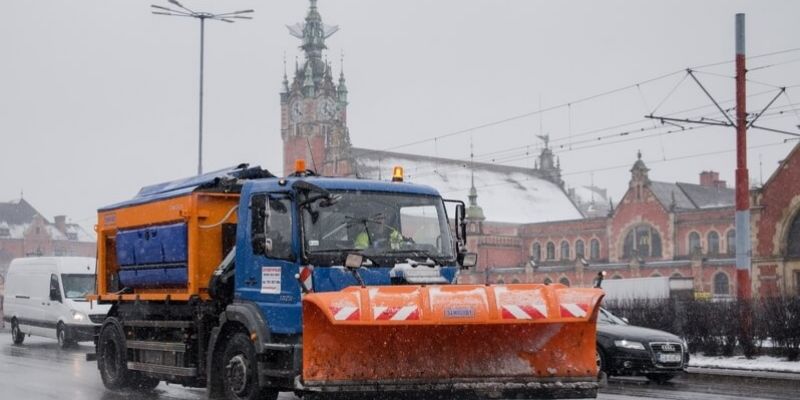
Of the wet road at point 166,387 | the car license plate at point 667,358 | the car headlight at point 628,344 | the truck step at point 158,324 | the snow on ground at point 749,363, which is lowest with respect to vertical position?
the snow on ground at point 749,363

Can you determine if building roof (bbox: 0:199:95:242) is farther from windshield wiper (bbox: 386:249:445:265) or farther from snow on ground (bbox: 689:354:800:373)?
windshield wiper (bbox: 386:249:445:265)

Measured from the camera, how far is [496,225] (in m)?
101

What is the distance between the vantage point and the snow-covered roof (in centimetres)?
10462

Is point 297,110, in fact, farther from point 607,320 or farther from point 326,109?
point 607,320

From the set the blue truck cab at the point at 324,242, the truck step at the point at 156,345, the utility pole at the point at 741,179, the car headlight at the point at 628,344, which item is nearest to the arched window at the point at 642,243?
the utility pole at the point at 741,179

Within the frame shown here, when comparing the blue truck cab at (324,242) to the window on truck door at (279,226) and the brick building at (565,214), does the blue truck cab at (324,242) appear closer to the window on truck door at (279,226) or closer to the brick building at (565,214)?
the window on truck door at (279,226)

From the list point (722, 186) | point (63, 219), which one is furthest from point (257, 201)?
point (63, 219)

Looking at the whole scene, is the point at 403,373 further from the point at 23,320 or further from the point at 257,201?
the point at 23,320

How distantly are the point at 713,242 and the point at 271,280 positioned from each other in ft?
230

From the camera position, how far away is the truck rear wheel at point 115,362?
16.1 meters

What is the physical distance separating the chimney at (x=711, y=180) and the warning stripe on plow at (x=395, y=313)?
289ft

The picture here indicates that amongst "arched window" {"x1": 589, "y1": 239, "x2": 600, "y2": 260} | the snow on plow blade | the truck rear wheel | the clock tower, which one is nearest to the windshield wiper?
the snow on plow blade

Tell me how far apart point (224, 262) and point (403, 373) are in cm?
377

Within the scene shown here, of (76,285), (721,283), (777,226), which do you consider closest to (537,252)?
(721,283)
